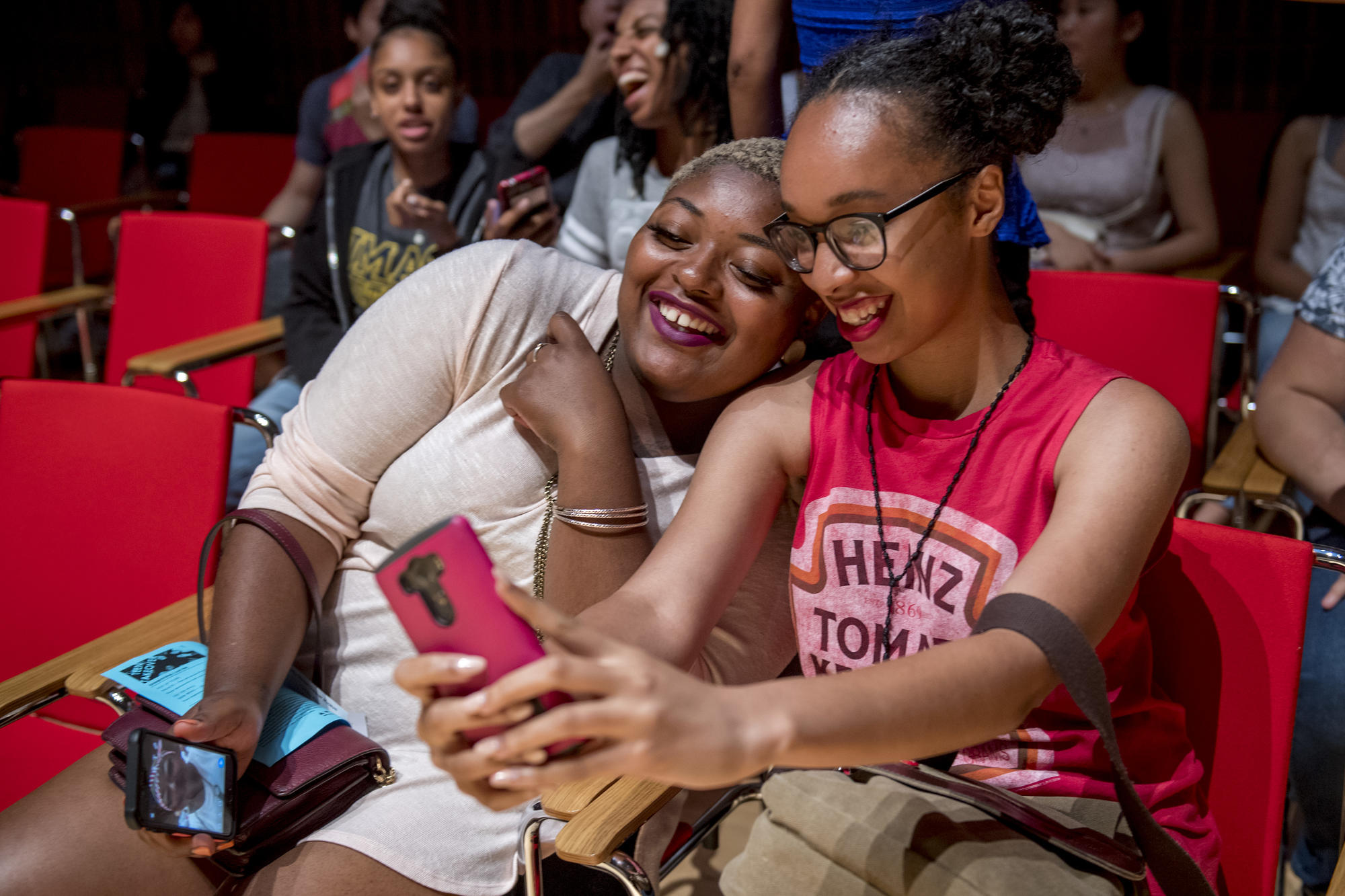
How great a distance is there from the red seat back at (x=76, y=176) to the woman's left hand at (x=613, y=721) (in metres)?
4.66

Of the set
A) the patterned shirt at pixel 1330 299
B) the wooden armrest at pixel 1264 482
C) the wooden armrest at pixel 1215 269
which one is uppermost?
the patterned shirt at pixel 1330 299

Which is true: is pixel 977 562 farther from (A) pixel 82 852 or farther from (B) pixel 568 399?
(A) pixel 82 852

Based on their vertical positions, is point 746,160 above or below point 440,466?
above

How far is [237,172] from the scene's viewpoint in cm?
458

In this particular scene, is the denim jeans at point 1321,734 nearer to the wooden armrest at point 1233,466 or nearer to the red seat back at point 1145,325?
the wooden armrest at point 1233,466

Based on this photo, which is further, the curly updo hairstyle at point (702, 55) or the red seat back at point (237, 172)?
the red seat back at point (237, 172)

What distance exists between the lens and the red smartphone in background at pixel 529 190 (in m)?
2.49

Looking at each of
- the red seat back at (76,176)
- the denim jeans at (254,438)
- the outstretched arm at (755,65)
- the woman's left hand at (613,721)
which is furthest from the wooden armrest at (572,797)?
the red seat back at (76,176)

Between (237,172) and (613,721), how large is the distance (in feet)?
14.1

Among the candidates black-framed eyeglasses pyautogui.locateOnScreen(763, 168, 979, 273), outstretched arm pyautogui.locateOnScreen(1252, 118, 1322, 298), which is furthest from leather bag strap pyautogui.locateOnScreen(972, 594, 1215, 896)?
outstretched arm pyautogui.locateOnScreen(1252, 118, 1322, 298)

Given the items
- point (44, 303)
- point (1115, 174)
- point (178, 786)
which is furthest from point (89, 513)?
point (1115, 174)

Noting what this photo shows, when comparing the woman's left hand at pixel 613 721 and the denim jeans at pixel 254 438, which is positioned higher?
the woman's left hand at pixel 613 721

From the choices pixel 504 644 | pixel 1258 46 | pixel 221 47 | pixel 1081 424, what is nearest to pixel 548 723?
pixel 504 644

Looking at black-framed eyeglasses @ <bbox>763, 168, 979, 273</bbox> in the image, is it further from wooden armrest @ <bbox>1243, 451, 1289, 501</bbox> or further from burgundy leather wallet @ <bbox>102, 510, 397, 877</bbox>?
wooden armrest @ <bbox>1243, 451, 1289, 501</bbox>
